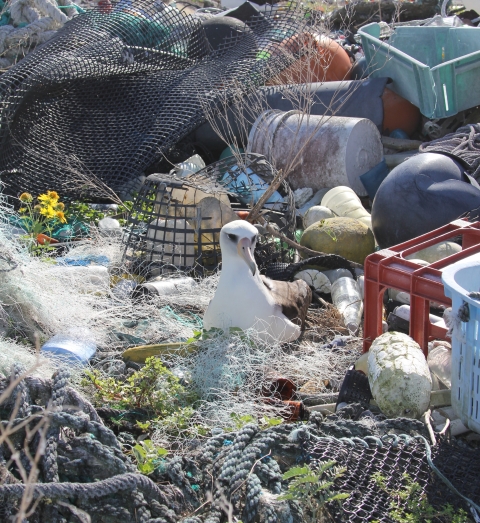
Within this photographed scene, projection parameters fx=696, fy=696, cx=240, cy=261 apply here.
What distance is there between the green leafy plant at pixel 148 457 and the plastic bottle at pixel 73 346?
0.98 metres

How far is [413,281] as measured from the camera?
10.8 feet

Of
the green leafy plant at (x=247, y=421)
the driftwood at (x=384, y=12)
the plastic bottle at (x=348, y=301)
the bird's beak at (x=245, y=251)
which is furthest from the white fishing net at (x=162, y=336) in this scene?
the driftwood at (x=384, y=12)

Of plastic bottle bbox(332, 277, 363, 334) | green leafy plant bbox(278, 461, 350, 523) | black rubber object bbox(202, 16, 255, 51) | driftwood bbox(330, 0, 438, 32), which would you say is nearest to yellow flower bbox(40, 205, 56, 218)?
plastic bottle bbox(332, 277, 363, 334)

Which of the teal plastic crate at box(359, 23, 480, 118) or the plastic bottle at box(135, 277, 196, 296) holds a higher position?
the teal plastic crate at box(359, 23, 480, 118)

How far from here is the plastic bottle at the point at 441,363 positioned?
10.7ft

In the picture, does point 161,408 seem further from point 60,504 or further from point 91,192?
point 91,192

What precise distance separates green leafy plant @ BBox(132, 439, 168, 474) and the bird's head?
4.11ft

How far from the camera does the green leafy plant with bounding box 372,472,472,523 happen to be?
2.30 m

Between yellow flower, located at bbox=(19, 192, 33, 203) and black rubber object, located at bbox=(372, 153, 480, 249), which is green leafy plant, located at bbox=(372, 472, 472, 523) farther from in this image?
yellow flower, located at bbox=(19, 192, 33, 203)

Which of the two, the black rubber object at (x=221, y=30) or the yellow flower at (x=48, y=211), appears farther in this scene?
the black rubber object at (x=221, y=30)

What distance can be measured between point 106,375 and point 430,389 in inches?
62.8

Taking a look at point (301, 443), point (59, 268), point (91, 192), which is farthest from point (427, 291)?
point (91, 192)

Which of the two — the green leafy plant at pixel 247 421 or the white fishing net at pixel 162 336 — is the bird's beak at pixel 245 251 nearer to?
the white fishing net at pixel 162 336

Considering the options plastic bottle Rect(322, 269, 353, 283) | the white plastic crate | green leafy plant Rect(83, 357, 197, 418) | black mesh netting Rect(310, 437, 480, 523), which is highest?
the white plastic crate
